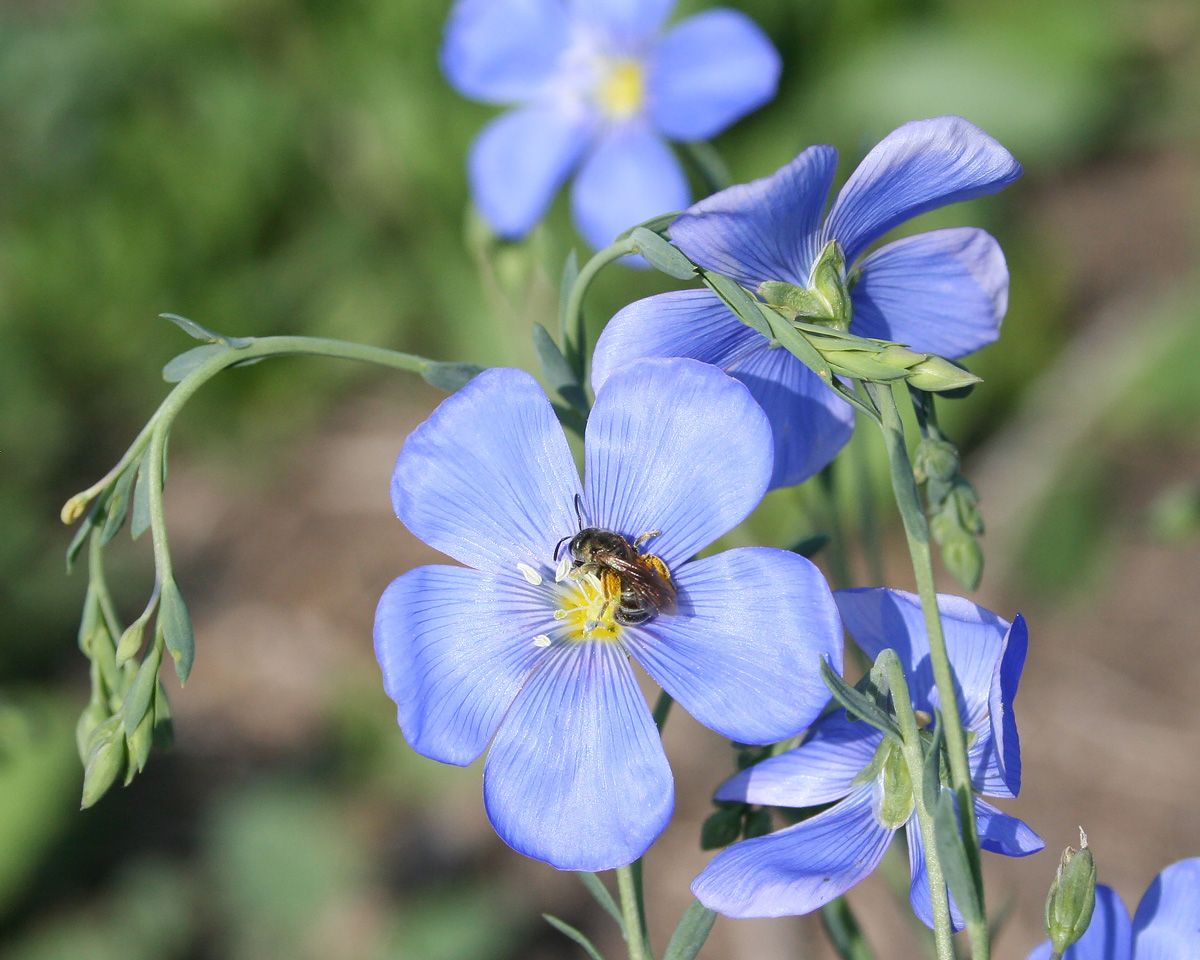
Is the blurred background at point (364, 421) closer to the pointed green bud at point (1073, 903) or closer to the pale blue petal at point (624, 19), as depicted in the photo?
the pale blue petal at point (624, 19)

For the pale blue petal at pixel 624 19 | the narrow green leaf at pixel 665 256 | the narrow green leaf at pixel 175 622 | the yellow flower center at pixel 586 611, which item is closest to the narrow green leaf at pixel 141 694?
the narrow green leaf at pixel 175 622

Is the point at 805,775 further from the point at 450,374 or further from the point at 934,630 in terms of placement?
the point at 450,374

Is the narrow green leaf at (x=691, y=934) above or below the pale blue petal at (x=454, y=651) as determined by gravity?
below

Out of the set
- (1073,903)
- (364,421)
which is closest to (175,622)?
(1073,903)

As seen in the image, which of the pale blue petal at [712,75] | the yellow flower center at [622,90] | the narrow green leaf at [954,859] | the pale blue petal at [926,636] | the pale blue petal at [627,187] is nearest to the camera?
the narrow green leaf at [954,859]

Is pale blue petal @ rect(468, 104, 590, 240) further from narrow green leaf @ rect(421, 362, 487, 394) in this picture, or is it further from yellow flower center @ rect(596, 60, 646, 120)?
narrow green leaf @ rect(421, 362, 487, 394)

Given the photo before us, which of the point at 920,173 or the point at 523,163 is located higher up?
the point at 920,173
